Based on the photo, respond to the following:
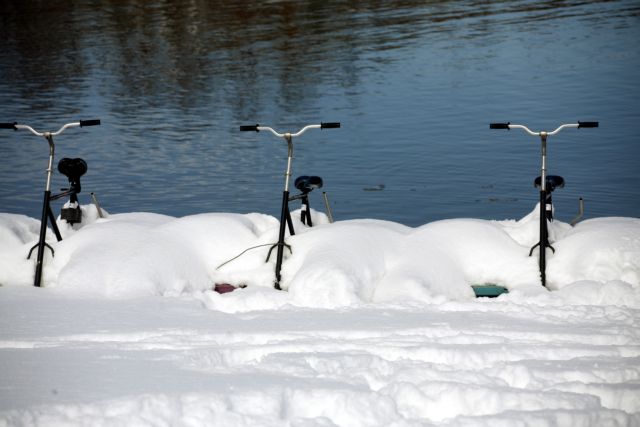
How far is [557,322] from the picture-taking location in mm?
6582

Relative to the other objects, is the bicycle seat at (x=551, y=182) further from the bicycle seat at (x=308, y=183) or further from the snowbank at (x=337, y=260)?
the bicycle seat at (x=308, y=183)

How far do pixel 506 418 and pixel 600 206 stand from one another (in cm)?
857

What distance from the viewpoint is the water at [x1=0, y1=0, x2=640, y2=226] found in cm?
1400

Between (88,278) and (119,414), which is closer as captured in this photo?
(119,414)

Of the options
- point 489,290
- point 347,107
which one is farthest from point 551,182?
point 347,107

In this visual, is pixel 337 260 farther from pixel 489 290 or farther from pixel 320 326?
pixel 489 290

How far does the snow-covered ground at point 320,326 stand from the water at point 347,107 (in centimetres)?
438

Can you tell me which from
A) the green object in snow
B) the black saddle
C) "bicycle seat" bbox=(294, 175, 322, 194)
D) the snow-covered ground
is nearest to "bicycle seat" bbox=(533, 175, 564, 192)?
the snow-covered ground

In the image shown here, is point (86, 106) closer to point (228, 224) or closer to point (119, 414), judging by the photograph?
point (228, 224)

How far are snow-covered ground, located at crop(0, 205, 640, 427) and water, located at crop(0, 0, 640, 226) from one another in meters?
4.38

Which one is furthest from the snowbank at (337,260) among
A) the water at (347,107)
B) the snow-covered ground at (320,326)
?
the water at (347,107)

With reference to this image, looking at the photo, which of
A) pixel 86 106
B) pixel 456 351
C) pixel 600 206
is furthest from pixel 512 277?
pixel 86 106

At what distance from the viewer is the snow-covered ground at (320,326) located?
16.6 feet

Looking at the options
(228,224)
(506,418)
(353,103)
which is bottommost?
(506,418)
